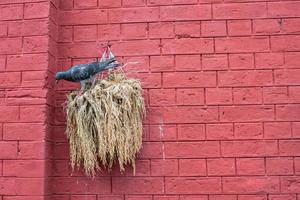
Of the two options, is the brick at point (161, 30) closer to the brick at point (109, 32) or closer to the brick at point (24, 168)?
the brick at point (109, 32)

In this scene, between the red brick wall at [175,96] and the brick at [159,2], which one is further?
the brick at [159,2]

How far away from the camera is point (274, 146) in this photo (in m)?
2.75

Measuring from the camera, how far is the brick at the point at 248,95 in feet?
9.18

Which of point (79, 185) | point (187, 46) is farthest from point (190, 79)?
point (79, 185)

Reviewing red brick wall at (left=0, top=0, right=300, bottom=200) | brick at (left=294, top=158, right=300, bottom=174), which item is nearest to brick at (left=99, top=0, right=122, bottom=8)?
red brick wall at (left=0, top=0, right=300, bottom=200)

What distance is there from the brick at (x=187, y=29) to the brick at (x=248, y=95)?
0.41m

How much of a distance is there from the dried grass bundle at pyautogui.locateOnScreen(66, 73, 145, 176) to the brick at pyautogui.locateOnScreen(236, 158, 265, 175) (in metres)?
0.57

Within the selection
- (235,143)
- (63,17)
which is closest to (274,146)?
(235,143)

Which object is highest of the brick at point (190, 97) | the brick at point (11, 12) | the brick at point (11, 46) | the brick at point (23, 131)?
the brick at point (11, 12)

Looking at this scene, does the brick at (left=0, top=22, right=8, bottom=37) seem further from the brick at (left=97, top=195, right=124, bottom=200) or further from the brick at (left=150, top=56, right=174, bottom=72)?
the brick at (left=97, top=195, right=124, bottom=200)

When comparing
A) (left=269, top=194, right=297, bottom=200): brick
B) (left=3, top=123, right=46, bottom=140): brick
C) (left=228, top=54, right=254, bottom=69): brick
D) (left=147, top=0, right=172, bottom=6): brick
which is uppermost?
(left=147, top=0, right=172, bottom=6): brick

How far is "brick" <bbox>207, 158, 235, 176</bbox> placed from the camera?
8.98ft

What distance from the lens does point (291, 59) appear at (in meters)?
2.82

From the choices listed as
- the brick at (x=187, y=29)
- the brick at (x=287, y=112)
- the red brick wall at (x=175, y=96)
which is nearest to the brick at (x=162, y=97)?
the red brick wall at (x=175, y=96)
